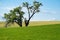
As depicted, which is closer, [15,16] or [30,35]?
[30,35]

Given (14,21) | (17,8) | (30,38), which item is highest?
(30,38)

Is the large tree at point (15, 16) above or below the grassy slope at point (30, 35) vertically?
below

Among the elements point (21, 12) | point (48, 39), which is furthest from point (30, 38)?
point (21, 12)

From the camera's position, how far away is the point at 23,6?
2534 inches

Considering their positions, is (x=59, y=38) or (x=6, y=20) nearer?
(x=59, y=38)

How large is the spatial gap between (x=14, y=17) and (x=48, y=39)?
43.8 m

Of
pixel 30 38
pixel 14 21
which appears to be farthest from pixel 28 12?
pixel 30 38

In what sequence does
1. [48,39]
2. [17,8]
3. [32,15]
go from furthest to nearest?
[17,8]
[32,15]
[48,39]

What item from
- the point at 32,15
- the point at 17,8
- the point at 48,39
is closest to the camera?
the point at 48,39

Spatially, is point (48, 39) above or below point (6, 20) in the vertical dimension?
above

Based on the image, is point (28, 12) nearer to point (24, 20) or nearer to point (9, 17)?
point (24, 20)

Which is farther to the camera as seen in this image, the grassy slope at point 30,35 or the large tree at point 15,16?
the large tree at point 15,16

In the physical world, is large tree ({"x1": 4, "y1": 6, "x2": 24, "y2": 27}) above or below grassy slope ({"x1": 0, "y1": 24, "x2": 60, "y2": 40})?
below

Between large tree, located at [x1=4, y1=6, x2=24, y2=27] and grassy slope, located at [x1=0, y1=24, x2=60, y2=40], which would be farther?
large tree, located at [x1=4, y1=6, x2=24, y2=27]
